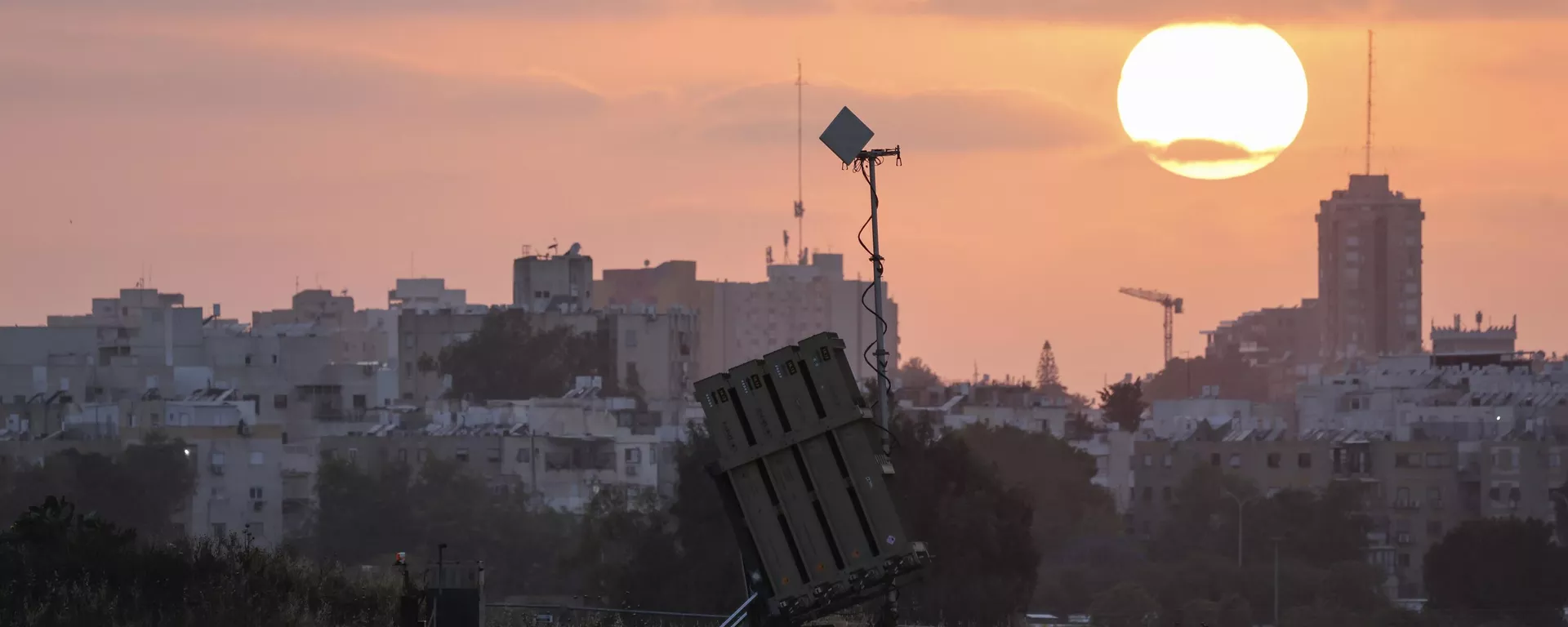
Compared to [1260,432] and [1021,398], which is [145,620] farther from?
[1021,398]

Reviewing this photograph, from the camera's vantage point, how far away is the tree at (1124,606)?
8456 cm

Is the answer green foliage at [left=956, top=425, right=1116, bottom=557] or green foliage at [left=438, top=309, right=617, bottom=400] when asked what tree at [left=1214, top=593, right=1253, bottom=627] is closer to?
green foliage at [left=956, top=425, right=1116, bottom=557]

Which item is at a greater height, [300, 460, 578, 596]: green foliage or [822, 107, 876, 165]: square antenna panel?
[822, 107, 876, 165]: square antenna panel

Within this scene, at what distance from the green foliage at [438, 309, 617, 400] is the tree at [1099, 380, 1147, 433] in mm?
30146

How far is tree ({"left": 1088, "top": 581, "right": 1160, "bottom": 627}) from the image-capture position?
84.6 meters

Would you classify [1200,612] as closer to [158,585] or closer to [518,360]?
[158,585]

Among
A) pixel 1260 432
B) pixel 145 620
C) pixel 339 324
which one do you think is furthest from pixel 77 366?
pixel 145 620

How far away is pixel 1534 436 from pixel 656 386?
55861 millimetres

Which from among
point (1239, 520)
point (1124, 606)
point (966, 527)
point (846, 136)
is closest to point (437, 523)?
point (1124, 606)

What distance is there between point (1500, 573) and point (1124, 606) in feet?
54.9

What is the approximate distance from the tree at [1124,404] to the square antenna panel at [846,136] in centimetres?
13957

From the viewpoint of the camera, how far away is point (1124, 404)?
170 meters

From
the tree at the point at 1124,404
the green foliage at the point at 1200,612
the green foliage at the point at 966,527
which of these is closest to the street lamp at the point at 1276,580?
the green foliage at the point at 1200,612

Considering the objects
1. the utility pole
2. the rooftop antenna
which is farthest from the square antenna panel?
the utility pole
